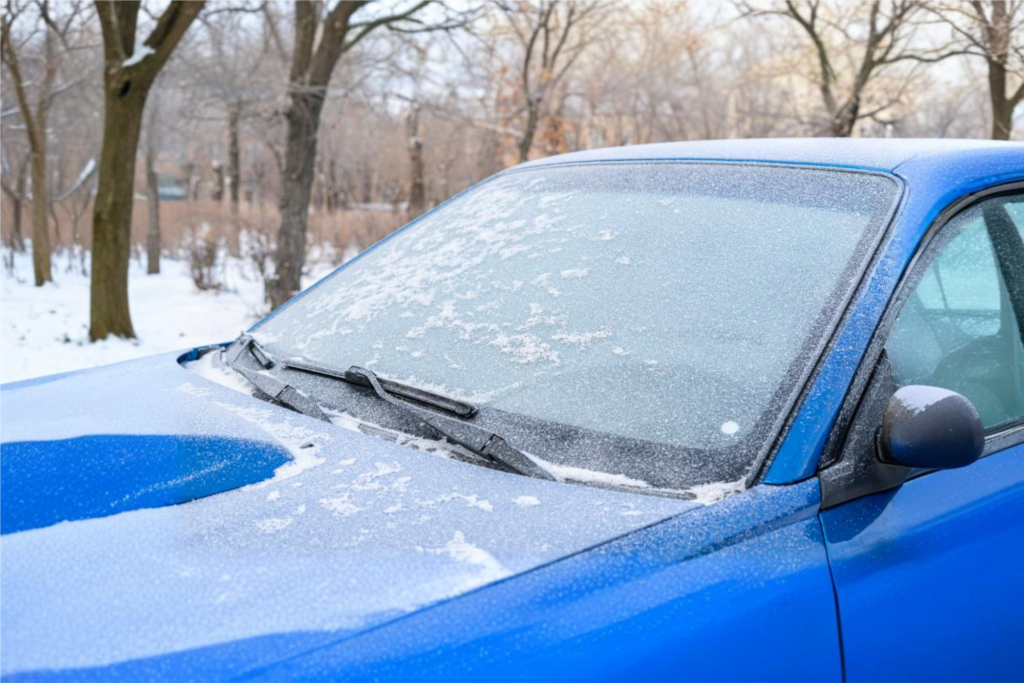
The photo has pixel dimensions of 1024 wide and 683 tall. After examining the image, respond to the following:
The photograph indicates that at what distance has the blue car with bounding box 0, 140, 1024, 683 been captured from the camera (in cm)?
113

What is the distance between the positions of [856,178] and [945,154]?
0.61ft

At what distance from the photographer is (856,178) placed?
183 cm

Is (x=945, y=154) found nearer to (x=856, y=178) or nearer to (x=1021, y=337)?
(x=856, y=178)

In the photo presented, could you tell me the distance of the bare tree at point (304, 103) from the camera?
12930mm

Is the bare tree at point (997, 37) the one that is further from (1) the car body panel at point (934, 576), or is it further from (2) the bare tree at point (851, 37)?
(1) the car body panel at point (934, 576)

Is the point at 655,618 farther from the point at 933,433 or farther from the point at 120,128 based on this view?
the point at 120,128

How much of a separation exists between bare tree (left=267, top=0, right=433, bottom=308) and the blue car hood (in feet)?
38.2

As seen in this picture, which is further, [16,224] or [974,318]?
[16,224]

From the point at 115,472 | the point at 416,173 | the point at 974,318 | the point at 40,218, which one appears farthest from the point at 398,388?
the point at 416,173

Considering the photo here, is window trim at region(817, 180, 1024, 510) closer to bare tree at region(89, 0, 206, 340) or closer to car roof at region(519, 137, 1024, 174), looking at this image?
car roof at region(519, 137, 1024, 174)

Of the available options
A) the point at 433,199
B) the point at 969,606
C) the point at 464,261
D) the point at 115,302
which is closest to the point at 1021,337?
the point at 969,606

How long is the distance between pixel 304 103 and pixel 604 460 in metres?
12.4

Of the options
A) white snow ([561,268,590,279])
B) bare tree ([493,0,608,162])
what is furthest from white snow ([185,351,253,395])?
bare tree ([493,0,608,162])

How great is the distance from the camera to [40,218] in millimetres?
15703
